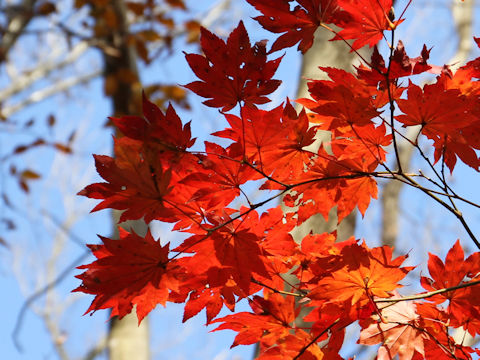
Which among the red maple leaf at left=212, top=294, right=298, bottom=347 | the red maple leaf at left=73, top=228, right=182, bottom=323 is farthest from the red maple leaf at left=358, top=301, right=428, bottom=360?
the red maple leaf at left=73, top=228, right=182, bottom=323

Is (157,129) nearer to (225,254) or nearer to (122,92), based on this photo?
(225,254)

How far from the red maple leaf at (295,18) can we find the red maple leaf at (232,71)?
0.03m

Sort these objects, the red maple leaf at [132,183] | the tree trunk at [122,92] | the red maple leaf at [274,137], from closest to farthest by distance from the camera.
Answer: the red maple leaf at [132,183], the red maple leaf at [274,137], the tree trunk at [122,92]

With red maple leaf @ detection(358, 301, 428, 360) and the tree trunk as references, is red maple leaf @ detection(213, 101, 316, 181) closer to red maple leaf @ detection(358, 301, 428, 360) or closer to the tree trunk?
red maple leaf @ detection(358, 301, 428, 360)

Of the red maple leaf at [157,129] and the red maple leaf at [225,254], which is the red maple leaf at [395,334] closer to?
the red maple leaf at [225,254]

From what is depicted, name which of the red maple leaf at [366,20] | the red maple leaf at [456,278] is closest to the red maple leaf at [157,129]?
the red maple leaf at [366,20]

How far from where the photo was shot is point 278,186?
2.27 feet

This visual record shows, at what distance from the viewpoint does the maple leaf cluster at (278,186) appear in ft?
1.85

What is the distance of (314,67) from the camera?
1.21 metres

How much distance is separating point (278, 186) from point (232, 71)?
177 millimetres

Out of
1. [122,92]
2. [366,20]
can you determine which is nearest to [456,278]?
[366,20]

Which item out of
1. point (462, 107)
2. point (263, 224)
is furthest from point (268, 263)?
point (462, 107)

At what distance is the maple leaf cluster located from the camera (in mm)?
564

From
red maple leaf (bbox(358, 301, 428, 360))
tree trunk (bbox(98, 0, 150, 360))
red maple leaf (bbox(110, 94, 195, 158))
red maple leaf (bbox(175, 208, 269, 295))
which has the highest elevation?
tree trunk (bbox(98, 0, 150, 360))
